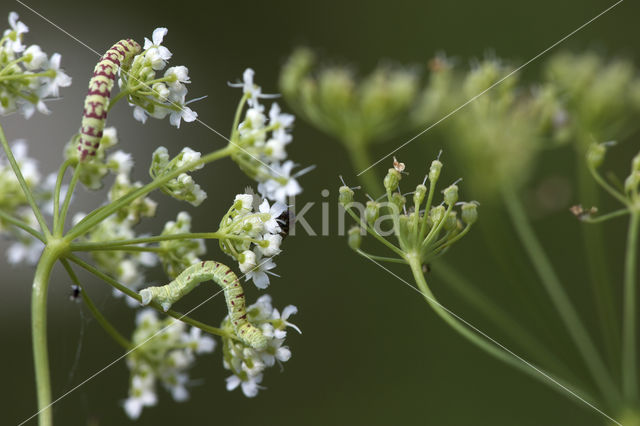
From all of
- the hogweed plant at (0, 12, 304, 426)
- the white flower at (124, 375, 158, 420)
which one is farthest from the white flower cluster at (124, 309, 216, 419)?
the hogweed plant at (0, 12, 304, 426)

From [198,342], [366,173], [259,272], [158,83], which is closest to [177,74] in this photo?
[158,83]

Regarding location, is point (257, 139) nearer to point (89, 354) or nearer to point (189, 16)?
point (89, 354)

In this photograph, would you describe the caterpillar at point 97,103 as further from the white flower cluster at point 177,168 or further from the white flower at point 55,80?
the white flower at point 55,80

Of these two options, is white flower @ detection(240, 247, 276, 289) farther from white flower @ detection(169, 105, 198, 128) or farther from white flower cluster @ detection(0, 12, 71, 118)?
white flower cluster @ detection(0, 12, 71, 118)

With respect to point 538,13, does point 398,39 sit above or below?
above

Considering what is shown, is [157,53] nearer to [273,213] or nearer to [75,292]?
[273,213]

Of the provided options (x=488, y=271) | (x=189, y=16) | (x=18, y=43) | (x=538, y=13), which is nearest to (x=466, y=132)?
(x=18, y=43)
